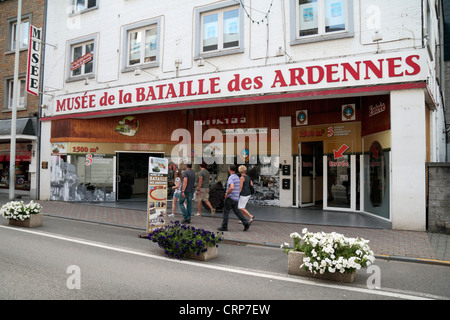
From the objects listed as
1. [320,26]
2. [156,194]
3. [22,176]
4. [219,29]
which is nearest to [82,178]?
[22,176]

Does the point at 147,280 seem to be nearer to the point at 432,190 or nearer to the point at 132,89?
the point at 432,190

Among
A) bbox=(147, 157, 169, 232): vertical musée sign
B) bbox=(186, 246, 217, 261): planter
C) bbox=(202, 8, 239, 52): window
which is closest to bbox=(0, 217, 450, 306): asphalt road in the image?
bbox=(186, 246, 217, 261): planter

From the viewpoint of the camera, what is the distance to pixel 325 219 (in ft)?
34.3

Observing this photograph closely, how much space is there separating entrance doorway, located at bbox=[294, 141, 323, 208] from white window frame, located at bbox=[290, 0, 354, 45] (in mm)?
4123

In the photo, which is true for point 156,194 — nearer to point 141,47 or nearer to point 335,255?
point 335,255

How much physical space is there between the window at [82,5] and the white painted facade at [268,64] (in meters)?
0.29

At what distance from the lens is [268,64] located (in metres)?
10.7

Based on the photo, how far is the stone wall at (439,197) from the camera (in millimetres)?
8414

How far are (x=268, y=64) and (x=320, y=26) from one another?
1810 mm

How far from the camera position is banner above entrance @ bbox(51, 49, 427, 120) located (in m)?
8.91

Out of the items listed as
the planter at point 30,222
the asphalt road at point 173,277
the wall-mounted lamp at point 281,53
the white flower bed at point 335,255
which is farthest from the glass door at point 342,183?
the planter at point 30,222

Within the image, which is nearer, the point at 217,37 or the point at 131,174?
the point at 217,37

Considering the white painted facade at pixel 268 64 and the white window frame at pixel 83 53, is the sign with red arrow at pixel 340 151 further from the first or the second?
the white window frame at pixel 83 53

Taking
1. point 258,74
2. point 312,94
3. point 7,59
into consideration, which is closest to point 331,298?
point 312,94
